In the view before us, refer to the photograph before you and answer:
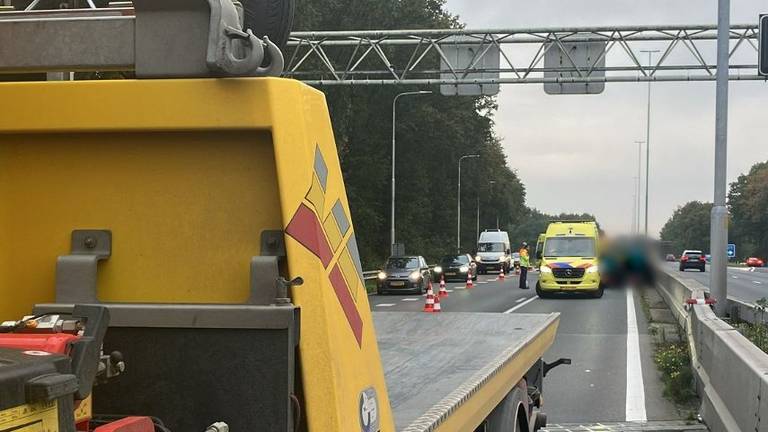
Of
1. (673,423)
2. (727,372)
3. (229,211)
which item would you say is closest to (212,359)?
(229,211)

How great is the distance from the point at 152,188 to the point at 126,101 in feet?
0.92

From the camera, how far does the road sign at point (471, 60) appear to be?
92.4 ft

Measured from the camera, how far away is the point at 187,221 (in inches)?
104

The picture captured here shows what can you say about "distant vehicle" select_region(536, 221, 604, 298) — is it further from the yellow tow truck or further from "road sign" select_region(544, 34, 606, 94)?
the yellow tow truck

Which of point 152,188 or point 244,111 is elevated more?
point 244,111

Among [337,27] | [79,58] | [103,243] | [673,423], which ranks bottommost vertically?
[673,423]

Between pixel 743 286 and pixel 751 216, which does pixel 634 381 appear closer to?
pixel 743 286

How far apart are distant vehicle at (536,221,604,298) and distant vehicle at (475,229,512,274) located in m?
23.6

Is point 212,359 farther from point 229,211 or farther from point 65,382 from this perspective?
point 65,382

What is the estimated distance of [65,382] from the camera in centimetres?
174

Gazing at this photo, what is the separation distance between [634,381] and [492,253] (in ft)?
149

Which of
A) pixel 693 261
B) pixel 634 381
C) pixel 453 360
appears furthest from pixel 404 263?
pixel 693 261

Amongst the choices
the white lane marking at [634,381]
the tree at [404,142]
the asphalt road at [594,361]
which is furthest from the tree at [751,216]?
the white lane marking at [634,381]

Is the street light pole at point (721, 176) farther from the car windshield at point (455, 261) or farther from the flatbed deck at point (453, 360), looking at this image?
the car windshield at point (455, 261)
